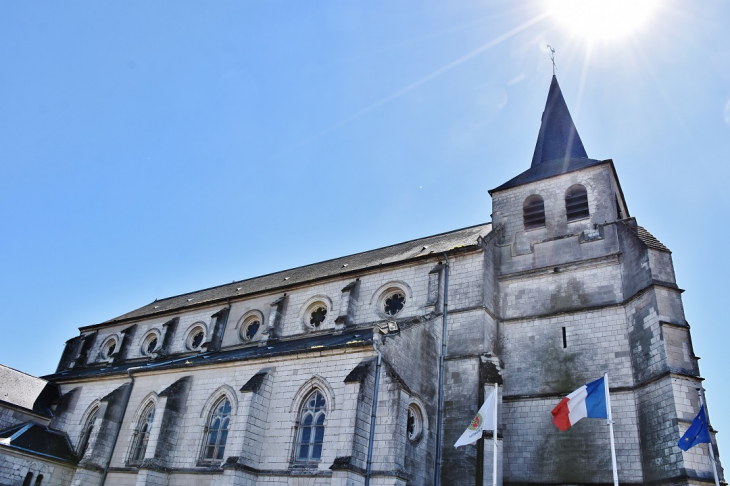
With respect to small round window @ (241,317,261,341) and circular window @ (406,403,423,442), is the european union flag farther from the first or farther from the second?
small round window @ (241,317,261,341)

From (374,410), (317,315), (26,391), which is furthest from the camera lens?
(26,391)

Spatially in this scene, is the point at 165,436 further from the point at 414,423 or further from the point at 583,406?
the point at 583,406

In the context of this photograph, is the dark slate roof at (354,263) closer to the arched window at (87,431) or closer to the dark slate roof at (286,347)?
the dark slate roof at (286,347)

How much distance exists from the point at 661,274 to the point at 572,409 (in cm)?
653

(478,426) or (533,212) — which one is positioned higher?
(533,212)

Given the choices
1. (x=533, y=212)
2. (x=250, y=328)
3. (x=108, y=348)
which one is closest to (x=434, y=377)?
(x=533, y=212)

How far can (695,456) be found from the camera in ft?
42.9

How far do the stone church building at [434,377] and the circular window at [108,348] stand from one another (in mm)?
5671

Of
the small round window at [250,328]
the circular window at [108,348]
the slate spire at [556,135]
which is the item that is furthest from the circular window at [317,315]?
the circular window at [108,348]

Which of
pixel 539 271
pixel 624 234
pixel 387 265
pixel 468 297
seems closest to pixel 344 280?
pixel 387 265

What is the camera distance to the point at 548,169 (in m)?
21.9

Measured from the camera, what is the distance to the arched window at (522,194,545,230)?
20469mm

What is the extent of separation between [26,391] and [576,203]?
24.0 metres

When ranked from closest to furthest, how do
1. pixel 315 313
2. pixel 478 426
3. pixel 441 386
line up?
pixel 478 426 < pixel 441 386 < pixel 315 313
